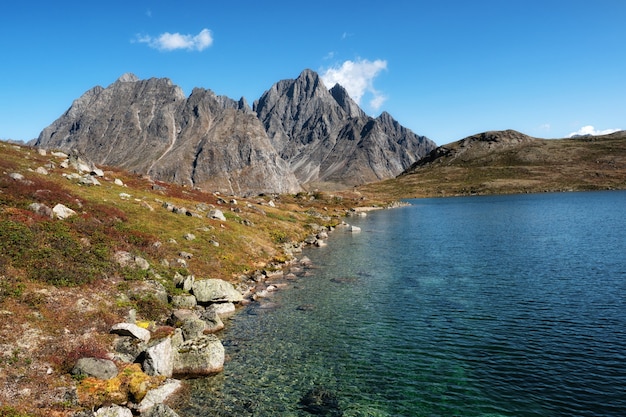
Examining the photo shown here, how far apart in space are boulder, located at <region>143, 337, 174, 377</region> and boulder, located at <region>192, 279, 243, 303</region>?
42.4ft

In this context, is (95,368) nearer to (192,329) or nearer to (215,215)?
(192,329)

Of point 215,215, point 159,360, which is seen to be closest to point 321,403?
point 159,360

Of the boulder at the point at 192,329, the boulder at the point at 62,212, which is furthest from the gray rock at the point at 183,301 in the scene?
the boulder at the point at 62,212

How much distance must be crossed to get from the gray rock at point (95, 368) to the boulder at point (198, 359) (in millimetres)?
3910

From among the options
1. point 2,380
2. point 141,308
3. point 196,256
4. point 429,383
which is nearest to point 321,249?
point 196,256

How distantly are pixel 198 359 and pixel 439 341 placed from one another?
17.6 meters

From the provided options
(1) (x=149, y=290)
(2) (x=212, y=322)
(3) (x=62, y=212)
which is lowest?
(2) (x=212, y=322)

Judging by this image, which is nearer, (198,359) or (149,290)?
(198,359)

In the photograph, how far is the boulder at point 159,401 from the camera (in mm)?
18406

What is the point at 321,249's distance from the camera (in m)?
71.7

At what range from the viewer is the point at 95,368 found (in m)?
21.4

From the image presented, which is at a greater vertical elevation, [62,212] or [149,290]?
[62,212]

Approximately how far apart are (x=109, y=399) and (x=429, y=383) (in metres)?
18.2

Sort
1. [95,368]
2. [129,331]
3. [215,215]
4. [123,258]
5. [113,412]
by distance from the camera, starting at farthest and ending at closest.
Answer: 1. [215,215]
2. [123,258]
3. [129,331]
4. [95,368]
5. [113,412]
